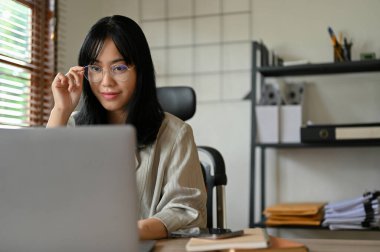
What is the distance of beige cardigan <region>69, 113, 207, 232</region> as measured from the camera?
1170 mm

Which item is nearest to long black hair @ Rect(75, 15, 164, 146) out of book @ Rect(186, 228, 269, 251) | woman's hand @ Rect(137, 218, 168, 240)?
woman's hand @ Rect(137, 218, 168, 240)

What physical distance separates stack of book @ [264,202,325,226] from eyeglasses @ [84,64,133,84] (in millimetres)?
1351

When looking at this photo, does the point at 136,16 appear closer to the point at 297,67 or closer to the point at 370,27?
the point at 297,67

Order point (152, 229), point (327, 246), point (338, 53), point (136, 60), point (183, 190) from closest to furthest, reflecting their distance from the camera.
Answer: point (327, 246)
point (152, 229)
point (183, 190)
point (136, 60)
point (338, 53)

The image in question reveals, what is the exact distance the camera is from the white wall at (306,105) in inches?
103

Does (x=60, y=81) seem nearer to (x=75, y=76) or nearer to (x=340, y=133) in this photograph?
(x=75, y=76)

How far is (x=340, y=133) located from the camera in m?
2.35

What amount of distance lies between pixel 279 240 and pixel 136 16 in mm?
2341

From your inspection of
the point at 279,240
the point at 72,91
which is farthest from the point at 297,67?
the point at 279,240

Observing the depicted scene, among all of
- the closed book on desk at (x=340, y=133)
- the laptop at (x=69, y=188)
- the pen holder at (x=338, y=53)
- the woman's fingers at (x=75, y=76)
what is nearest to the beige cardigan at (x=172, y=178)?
the woman's fingers at (x=75, y=76)

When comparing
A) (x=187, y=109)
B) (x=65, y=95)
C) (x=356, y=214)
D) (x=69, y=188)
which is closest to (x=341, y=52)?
(x=356, y=214)

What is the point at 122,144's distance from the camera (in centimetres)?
Result: 69

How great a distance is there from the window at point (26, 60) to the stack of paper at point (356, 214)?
4.56 feet

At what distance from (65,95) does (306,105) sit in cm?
161
